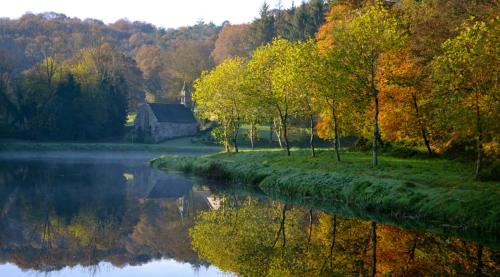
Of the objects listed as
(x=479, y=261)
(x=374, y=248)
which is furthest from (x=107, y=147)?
(x=479, y=261)

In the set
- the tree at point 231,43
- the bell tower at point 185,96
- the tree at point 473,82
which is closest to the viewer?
the tree at point 473,82

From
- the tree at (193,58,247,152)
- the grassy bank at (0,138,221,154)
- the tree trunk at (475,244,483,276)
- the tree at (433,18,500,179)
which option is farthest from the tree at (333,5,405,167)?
the grassy bank at (0,138,221,154)

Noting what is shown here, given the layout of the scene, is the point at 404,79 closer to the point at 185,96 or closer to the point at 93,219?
the point at 93,219

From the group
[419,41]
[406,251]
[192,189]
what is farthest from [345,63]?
[406,251]

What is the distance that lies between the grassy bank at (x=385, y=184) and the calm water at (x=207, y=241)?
6.78ft

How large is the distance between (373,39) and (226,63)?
83.8 ft

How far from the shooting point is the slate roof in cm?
10512

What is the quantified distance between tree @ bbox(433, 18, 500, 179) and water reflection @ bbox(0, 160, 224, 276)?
13987 mm

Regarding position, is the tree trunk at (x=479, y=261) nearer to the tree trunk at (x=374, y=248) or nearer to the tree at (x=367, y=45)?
the tree trunk at (x=374, y=248)

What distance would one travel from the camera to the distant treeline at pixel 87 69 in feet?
305

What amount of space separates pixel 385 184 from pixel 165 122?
78.4 m

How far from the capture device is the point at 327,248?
68.2 ft

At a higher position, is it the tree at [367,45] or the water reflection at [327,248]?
the tree at [367,45]

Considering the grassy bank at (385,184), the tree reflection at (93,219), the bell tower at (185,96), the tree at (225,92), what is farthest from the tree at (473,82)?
the bell tower at (185,96)
